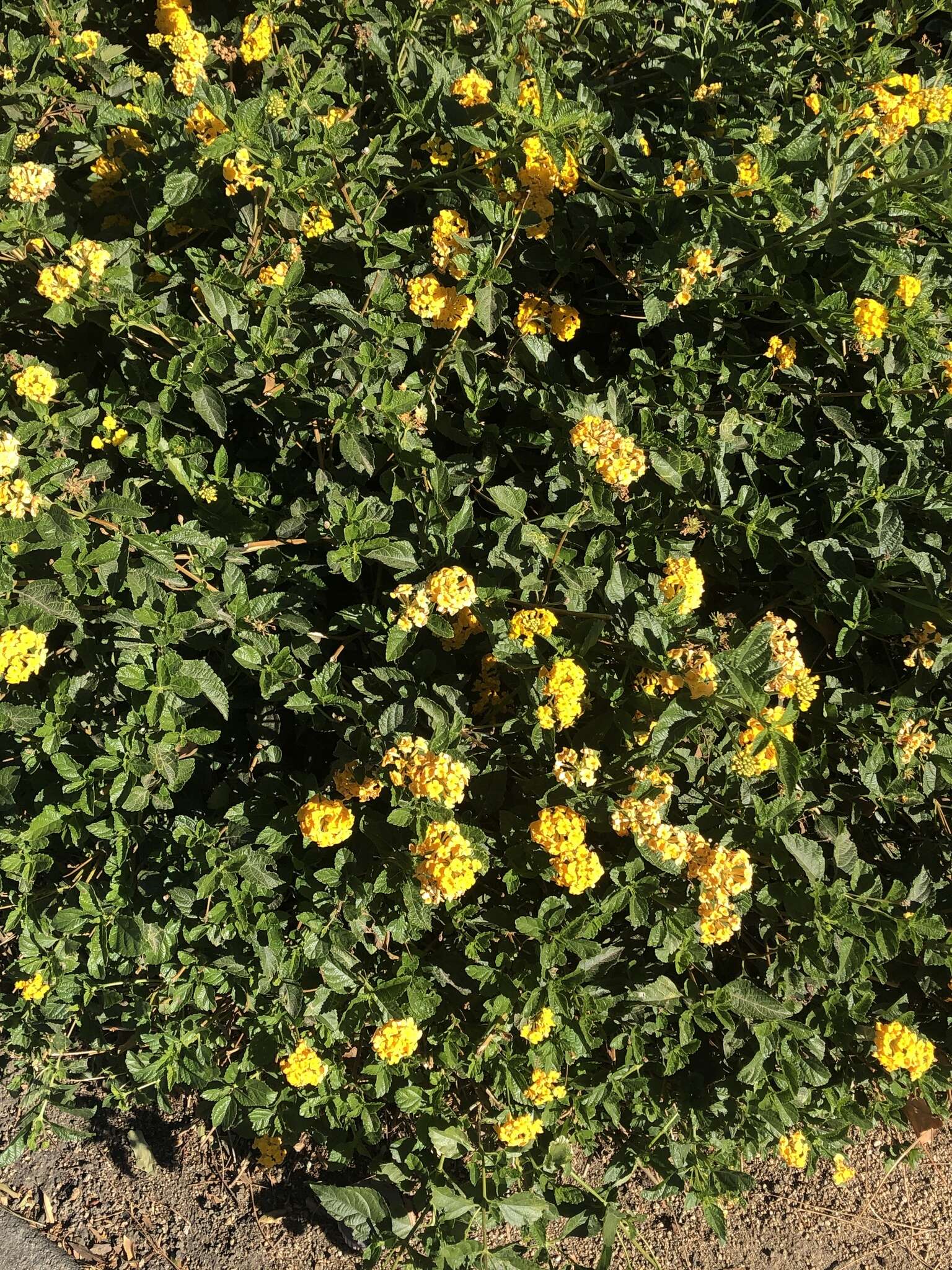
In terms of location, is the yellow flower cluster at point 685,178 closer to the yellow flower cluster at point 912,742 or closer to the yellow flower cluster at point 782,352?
the yellow flower cluster at point 782,352

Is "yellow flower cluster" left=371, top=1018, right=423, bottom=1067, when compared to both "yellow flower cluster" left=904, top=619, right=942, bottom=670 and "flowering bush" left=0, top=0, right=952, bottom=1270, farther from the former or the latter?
"yellow flower cluster" left=904, top=619, right=942, bottom=670

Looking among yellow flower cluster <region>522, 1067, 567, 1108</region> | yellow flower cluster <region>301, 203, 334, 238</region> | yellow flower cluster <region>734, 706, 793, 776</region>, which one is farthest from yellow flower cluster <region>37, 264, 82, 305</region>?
yellow flower cluster <region>522, 1067, 567, 1108</region>

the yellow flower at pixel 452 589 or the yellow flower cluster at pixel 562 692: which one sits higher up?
the yellow flower at pixel 452 589

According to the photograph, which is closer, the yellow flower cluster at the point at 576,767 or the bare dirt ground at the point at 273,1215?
the yellow flower cluster at the point at 576,767

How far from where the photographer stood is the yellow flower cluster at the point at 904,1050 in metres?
2.05

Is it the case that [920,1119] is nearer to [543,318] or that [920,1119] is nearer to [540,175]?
[543,318]

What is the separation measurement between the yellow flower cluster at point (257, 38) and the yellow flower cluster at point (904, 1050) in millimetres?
2915

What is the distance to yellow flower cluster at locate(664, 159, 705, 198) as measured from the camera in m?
2.17

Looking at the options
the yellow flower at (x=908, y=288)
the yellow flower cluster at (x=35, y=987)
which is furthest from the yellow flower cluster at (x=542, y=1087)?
the yellow flower at (x=908, y=288)

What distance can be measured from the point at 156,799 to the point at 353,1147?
113cm

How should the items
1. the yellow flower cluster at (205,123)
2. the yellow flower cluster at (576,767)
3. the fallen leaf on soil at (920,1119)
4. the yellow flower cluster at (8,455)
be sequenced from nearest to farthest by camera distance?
1. the yellow flower cluster at (8,455)
2. the yellow flower cluster at (576,767)
3. the yellow flower cluster at (205,123)
4. the fallen leaf on soil at (920,1119)

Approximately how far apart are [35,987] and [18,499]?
1315mm

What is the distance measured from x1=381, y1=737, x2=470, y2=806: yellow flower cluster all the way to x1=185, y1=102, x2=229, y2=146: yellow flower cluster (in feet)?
5.04

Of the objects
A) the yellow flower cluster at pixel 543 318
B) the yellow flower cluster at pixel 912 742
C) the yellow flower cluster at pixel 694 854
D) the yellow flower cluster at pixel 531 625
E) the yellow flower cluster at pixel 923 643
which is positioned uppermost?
the yellow flower cluster at pixel 543 318
